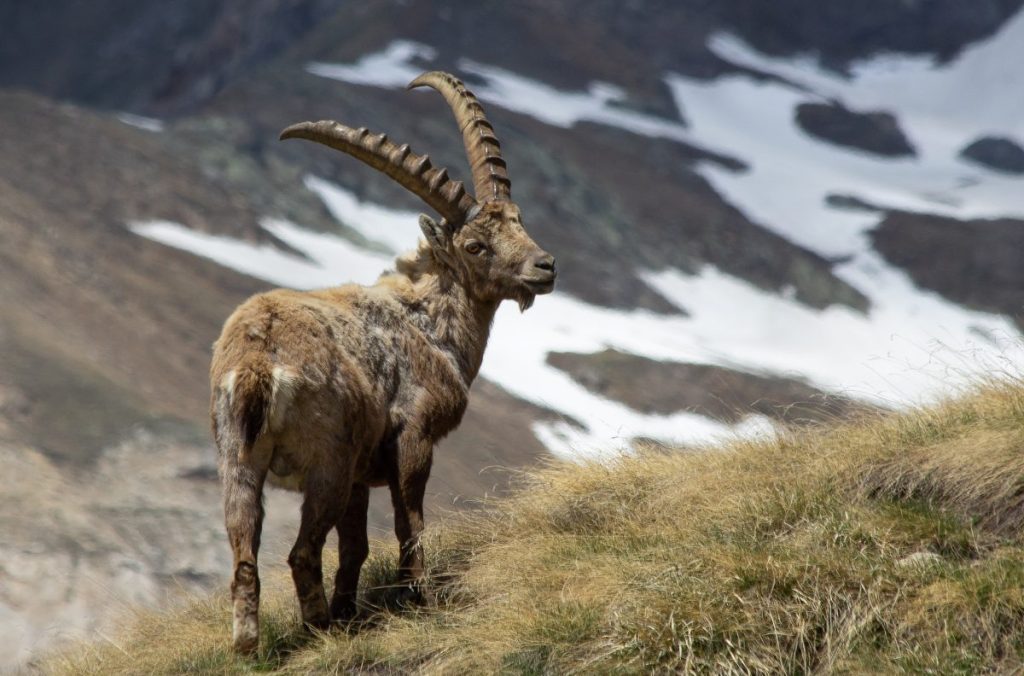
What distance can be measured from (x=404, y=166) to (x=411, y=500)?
2.56 m

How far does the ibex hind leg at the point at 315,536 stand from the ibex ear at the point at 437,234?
2.39 metres

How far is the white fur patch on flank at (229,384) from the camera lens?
809cm

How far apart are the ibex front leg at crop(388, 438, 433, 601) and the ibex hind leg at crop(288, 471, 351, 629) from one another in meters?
0.67

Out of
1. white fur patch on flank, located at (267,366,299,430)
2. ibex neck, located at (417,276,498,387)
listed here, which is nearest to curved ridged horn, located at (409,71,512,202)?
ibex neck, located at (417,276,498,387)

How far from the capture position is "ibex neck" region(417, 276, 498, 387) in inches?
390

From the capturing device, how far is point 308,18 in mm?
101688

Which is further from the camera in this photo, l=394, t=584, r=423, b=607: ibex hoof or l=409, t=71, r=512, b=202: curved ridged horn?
l=409, t=71, r=512, b=202: curved ridged horn

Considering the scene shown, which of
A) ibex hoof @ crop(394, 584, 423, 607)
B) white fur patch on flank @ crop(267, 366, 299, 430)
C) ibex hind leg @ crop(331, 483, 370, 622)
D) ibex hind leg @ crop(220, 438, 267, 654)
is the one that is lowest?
ibex hoof @ crop(394, 584, 423, 607)

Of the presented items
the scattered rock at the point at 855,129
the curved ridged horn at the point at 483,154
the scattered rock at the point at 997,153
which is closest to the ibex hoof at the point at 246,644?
the curved ridged horn at the point at 483,154

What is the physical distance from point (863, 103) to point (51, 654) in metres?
88.7

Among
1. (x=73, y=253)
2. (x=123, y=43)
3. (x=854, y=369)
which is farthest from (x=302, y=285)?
(x=123, y=43)

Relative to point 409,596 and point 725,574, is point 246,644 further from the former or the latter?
point 725,574

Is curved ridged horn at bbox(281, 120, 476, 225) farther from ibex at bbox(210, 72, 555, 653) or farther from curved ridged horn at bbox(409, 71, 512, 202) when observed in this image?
curved ridged horn at bbox(409, 71, 512, 202)

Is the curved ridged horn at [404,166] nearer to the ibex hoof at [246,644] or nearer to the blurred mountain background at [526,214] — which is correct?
the blurred mountain background at [526,214]
